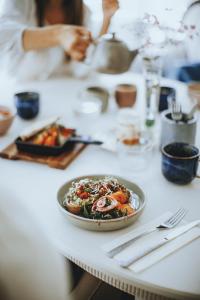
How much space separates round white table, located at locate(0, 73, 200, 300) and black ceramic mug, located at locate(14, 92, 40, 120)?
0.11 feet

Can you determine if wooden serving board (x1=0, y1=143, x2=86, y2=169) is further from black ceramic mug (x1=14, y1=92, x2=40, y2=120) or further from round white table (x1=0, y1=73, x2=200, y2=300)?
black ceramic mug (x1=14, y1=92, x2=40, y2=120)

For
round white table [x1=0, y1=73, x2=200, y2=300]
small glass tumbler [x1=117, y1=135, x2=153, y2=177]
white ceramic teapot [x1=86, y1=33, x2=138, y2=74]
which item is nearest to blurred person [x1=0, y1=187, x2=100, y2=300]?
round white table [x1=0, y1=73, x2=200, y2=300]

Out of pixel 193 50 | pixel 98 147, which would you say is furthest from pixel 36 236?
pixel 193 50

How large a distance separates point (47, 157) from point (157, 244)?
1.72 feet

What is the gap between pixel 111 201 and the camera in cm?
91

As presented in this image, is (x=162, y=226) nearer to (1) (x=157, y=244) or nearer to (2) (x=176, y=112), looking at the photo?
(1) (x=157, y=244)

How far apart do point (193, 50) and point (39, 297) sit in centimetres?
170

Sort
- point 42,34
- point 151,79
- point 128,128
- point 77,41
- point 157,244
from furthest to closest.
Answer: point 42,34 < point 77,41 < point 151,79 < point 128,128 < point 157,244

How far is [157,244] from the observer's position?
84cm

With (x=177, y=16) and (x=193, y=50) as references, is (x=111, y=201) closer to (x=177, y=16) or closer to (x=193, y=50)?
(x=177, y=16)

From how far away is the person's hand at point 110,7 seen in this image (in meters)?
A: 1.66

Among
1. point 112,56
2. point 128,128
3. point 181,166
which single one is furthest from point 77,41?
point 181,166

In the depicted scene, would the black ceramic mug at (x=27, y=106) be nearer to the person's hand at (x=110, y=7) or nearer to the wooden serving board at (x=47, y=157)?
the wooden serving board at (x=47, y=157)

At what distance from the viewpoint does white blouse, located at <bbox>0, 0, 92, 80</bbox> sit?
180 cm
